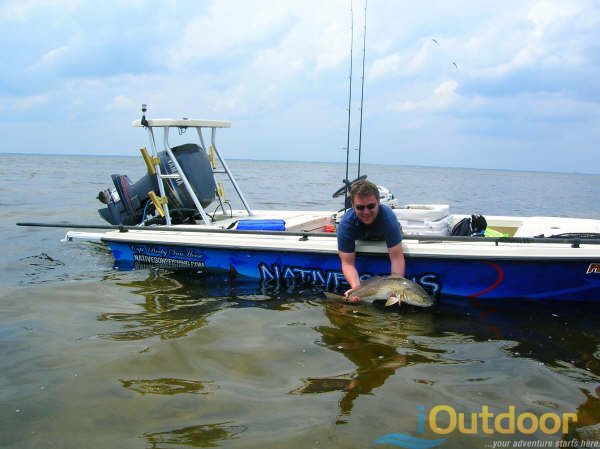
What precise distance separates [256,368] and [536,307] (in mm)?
2822

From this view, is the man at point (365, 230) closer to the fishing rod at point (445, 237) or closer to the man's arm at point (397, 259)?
the man's arm at point (397, 259)

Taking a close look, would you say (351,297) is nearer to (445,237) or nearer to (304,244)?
(304,244)

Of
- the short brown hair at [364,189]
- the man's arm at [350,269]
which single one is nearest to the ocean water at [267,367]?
the man's arm at [350,269]

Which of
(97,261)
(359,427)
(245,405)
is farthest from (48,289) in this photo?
(359,427)

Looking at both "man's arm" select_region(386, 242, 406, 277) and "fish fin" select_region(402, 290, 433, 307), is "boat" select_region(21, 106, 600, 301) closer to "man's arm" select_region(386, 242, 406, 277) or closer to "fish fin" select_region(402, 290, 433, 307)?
"man's arm" select_region(386, 242, 406, 277)

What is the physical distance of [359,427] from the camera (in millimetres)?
3051

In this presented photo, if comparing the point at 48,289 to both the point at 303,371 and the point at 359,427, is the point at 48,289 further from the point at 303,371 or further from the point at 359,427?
the point at 359,427

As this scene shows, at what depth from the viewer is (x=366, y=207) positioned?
16.0ft

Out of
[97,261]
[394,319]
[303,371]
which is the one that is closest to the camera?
[303,371]

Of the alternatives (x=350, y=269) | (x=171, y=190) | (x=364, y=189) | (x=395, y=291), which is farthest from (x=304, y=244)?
(x=171, y=190)

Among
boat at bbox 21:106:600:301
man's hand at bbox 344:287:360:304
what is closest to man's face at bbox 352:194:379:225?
boat at bbox 21:106:600:301

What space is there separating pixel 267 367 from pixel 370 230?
1.85 metres

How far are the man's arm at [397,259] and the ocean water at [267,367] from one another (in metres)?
0.42

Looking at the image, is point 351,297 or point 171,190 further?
point 171,190
